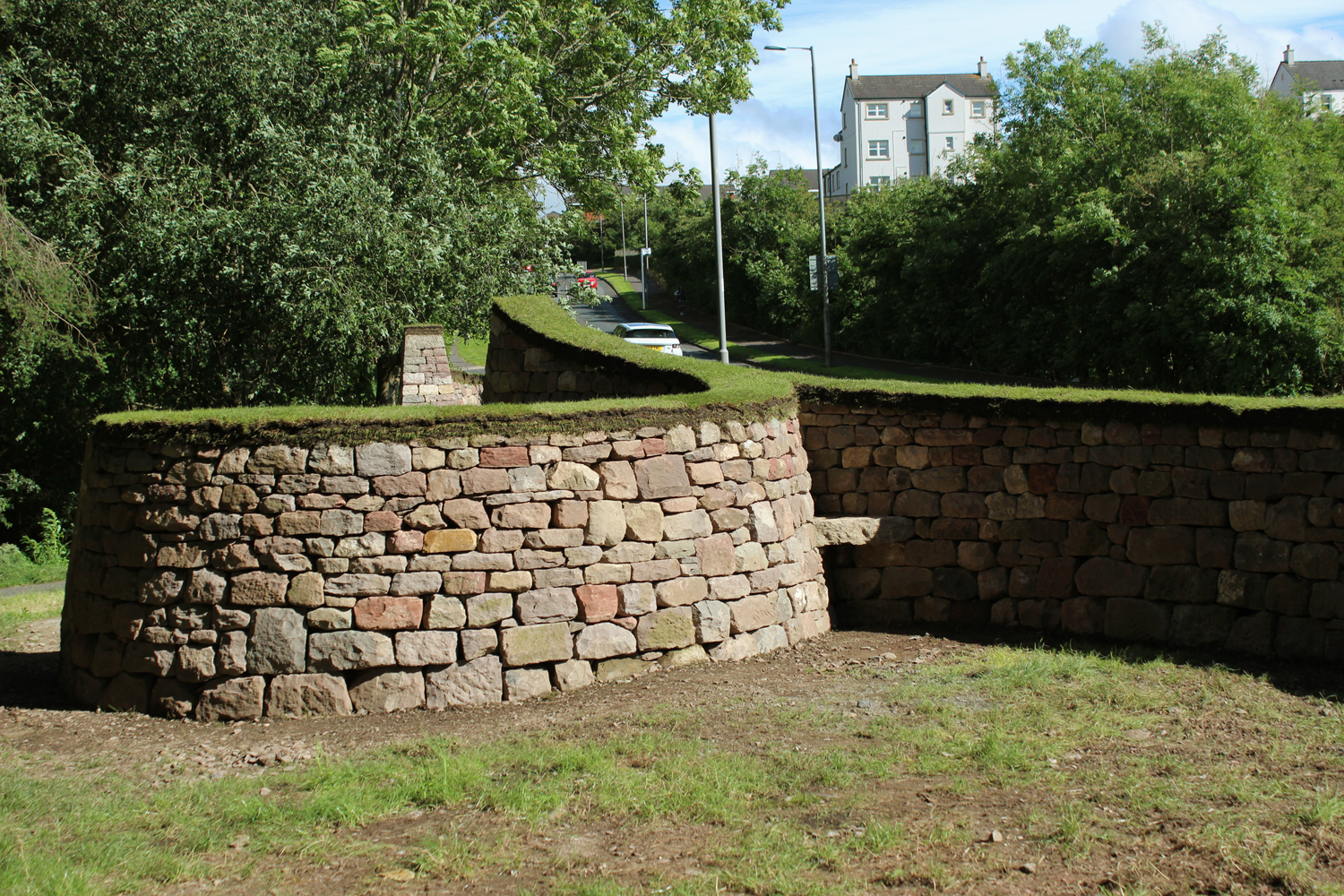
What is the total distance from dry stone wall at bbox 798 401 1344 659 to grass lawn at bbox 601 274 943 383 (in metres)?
10.5

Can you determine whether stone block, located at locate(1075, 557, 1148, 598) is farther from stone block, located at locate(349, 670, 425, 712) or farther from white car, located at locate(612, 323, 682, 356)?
white car, located at locate(612, 323, 682, 356)

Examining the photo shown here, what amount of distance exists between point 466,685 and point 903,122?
65329 millimetres

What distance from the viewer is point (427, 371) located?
15.5 m

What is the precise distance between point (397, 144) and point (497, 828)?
15603mm

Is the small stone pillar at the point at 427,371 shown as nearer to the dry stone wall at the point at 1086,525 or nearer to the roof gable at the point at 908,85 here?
the dry stone wall at the point at 1086,525

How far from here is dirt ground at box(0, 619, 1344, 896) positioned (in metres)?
4.32

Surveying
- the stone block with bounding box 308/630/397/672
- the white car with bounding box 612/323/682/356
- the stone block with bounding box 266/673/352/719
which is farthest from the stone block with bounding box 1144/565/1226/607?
the white car with bounding box 612/323/682/356

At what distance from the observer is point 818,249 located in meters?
37.8

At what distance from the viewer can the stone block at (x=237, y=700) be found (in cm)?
649

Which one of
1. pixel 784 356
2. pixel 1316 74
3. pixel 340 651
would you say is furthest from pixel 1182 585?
pixel 1316 74

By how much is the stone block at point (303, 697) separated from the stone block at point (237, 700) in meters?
0.06

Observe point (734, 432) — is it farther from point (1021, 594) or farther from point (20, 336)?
point (20, 336)

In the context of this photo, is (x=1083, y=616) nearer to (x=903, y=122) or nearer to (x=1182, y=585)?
→ (x=1182, y=585)

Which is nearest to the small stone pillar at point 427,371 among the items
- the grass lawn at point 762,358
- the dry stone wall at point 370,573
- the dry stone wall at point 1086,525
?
the grass lawn at point 762,358
